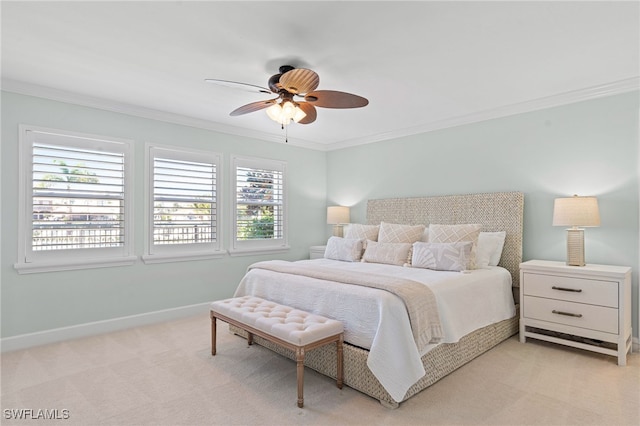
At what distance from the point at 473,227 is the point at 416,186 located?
3.97 ft

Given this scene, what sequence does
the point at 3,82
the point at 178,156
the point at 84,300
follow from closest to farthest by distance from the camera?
the point at 3,82
the point at 84,300
the point at 178,156

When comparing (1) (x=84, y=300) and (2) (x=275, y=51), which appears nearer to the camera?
(2) (x=275, y=51)

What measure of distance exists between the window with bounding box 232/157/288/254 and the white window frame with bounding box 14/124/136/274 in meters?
1.32

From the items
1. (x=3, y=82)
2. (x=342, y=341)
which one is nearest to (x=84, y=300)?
(x=3, y=82)

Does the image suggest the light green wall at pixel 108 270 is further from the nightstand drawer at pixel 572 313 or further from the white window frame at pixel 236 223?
Answer: the nightstand drawer at pixel 572 313

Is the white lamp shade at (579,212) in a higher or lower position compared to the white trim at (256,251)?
higher

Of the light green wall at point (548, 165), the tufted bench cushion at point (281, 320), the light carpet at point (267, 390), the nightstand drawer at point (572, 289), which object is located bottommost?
the light carpet at point (267, 390)

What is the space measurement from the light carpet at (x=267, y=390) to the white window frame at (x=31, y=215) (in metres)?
0.79

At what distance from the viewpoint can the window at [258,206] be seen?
4.90m

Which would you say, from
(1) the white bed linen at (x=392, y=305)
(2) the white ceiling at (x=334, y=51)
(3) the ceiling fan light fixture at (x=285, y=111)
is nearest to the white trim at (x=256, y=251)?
(1) the white bed linen at (x=392, y=305)

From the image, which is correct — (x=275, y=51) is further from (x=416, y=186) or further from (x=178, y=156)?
(x=416, y=186)

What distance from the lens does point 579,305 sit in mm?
3057

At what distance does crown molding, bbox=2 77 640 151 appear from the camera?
3262mm

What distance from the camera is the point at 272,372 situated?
279 cm
